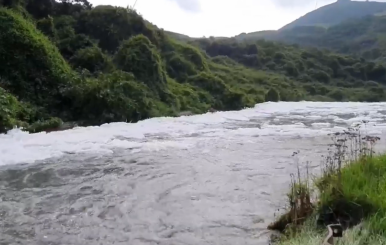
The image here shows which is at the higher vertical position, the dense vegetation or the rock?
the dense vegetation

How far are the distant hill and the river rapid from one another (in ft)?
538

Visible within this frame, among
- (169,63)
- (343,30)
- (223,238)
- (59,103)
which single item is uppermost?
(343,30)

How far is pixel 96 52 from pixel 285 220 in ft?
68.2

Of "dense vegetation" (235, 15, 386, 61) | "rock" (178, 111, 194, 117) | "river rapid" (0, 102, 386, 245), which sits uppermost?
"dense vegetation" (235, 15, 386, 61)

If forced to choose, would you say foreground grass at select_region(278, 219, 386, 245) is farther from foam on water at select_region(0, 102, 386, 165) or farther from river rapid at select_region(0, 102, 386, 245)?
foam on water at select_region(0, 102, 386, 165)

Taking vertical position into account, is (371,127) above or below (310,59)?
below

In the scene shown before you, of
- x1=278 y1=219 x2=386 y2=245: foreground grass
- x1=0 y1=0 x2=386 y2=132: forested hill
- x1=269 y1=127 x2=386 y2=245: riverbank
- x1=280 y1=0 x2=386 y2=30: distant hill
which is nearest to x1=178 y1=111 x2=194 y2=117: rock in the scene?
x1=0 y1=0 x2=386 y2=132: forested hill

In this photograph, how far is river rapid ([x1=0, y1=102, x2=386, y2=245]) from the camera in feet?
19.0

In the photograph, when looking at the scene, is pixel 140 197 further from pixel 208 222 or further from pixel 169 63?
pixel 169 63

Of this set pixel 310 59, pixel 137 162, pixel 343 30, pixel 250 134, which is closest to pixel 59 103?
pixel 250 134

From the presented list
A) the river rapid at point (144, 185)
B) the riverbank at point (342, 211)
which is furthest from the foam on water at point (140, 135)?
the riverbank at point (342, 211)

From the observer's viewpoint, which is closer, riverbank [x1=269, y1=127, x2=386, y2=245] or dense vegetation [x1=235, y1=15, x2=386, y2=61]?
riverbank [x1=269, y1=127, x2=386, y2=245]

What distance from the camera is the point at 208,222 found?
→ 6152 millimetres

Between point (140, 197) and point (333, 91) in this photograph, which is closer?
point (140, 197)
